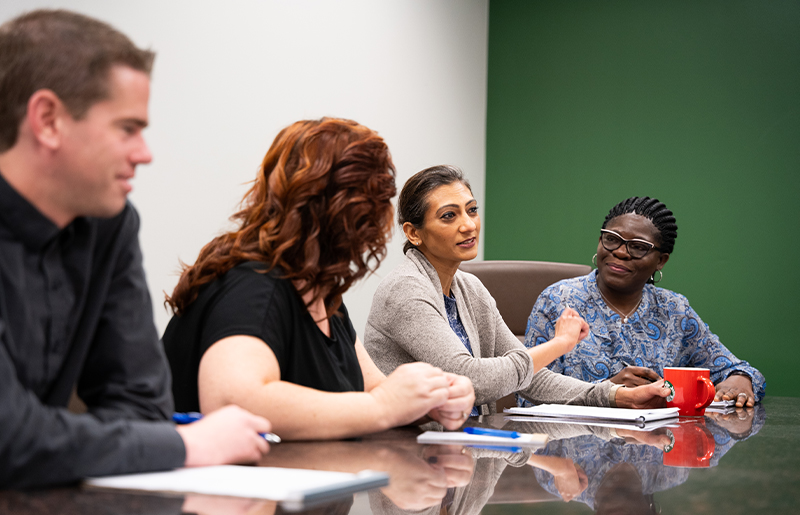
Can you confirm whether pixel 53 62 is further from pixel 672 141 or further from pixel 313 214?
pixel 672 141

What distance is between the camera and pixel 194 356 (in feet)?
4.00

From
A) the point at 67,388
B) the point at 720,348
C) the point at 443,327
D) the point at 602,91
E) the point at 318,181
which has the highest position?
the point at 602,91

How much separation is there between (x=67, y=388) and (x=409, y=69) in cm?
308

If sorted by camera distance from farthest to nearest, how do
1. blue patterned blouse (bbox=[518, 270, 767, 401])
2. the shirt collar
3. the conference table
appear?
blue patterned blouse (bbox=[518, 270, 767, 401]), the shirt collar, the conference table

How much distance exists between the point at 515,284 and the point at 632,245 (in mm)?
479

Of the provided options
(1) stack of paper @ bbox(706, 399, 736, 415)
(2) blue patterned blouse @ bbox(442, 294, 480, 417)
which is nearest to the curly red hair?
(2) blue patterned blouse @ bbox(442, 294, 480, 417)

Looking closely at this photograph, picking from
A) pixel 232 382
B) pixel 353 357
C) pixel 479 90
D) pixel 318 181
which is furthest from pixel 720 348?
pixel 479 90

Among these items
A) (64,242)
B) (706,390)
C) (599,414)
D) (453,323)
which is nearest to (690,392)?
(706,390)

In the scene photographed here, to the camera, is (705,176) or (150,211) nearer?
(150,211)

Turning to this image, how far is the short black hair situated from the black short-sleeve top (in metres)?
1.70

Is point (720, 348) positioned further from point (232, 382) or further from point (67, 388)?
point (67, 388)

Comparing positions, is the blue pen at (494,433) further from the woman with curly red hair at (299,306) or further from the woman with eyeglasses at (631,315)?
the woman with eyeglasses at (631,315)

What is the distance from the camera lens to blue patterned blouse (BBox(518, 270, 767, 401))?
243cm

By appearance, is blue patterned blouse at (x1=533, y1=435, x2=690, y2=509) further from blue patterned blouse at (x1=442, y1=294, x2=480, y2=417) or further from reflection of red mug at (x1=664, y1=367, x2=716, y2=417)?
blue patterned blouse at (x1=442, y1=294, x2=480, y2=417)
